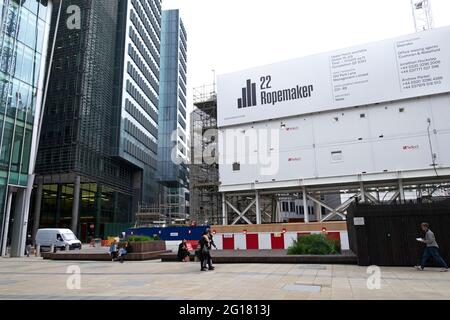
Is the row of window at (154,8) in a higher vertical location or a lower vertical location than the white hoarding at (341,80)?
higher

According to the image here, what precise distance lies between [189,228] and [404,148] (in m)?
18.3

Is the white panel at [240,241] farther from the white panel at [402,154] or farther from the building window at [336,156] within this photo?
the white panel at [402,154]

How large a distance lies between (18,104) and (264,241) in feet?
76.8

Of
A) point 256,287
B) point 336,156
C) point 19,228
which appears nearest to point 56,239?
point 19,228

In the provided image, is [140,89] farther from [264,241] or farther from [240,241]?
[264,241]

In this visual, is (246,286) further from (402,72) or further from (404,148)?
(402,72)

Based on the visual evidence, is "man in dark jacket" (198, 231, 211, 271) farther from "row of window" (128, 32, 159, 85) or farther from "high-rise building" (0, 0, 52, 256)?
"row of window" (128, 32, 159, 85)

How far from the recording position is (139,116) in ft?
228

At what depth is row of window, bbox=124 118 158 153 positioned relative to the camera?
207 ft

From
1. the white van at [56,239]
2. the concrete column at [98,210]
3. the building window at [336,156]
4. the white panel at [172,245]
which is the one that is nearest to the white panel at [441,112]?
the building window at [336,156]

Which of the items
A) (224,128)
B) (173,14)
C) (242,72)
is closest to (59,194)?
(224,128)

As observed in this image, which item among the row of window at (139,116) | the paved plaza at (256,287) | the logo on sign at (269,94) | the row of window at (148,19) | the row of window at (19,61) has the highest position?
the row of window at (148,19)

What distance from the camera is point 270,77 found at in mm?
34656

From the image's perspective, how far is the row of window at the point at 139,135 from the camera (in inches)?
2489
